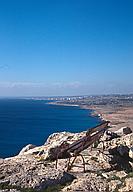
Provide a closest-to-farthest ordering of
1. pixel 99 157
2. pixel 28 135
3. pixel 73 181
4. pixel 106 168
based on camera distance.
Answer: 1. pixel 73 181
2. pixel 106 168
3. pixel 99 157
4. pixel 28 135

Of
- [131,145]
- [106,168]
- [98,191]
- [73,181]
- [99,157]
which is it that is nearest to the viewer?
[98,191]

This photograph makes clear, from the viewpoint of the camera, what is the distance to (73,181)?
57.5 feet

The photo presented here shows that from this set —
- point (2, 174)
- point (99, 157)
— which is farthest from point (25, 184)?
point (99, 157)

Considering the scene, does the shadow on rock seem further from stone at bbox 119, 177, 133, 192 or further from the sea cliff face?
stone at bbox 119, 177, 133, 192

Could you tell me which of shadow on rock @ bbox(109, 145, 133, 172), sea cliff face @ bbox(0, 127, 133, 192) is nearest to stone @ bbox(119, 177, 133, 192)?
sea cliff face @ bbox(0, 127, 133, 192)

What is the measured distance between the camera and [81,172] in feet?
63.9

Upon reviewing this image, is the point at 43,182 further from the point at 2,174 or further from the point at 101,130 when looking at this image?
the point at 101,130

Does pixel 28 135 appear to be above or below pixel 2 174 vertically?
below

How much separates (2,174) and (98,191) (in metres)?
5.56

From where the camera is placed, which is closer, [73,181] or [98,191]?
[98,191]

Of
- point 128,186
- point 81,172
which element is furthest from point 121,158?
point 128,186

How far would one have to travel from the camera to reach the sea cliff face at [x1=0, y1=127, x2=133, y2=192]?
16.5m

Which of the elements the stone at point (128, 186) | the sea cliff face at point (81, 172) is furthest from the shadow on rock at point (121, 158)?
the stone at point (128, 186)

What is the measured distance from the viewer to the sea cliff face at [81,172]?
54.1 feet
